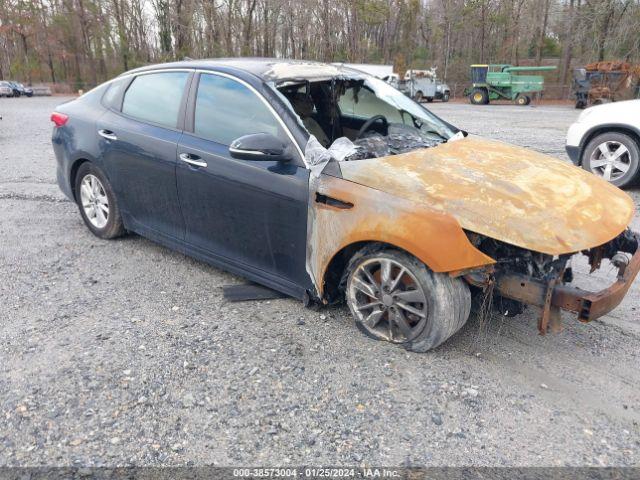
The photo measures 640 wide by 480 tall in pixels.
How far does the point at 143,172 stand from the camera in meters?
4.21

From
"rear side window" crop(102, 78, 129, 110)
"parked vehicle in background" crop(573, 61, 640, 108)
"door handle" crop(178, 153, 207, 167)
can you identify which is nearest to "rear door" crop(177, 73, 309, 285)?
"door handle" crop(178, 153, 207, 167)

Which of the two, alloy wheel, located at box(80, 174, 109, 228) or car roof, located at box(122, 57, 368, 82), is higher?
car roof, located at box(122, 57, 368, 82)

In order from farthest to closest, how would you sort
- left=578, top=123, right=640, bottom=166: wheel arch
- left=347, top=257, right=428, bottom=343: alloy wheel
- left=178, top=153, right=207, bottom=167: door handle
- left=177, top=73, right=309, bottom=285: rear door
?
left=578, top=123, right=640, bottom=166: wheel arch < left=178, top=153, right=207, bottom=167: door handle < left=177, top=73, right=309, bottom=285: rear door < left=347, top=257, right=428, bottom=343: alloy wheel

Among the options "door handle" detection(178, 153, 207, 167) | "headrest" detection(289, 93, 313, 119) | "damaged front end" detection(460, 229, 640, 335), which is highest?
"headrest" detection(289, 93, 313, 119)

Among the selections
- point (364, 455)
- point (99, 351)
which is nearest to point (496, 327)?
point (364, 455)

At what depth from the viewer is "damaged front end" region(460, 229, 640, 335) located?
279 cm

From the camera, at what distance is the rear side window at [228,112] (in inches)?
140

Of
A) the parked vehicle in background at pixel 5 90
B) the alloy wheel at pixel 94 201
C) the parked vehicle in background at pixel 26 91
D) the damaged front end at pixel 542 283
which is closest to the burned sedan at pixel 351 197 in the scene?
the damaged front end at pixel 542 283

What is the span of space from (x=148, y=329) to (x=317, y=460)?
63.8 inches

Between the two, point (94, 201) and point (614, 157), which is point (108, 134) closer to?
point (94, 201)

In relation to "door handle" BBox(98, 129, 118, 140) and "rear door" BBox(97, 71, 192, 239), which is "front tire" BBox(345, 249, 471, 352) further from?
"door handle" BBox(98, 129, 118, 140)

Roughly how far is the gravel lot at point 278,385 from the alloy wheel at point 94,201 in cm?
89

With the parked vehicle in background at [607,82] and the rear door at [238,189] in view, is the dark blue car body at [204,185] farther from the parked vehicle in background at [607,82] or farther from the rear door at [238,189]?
the parked vehicle in background at [607,82]

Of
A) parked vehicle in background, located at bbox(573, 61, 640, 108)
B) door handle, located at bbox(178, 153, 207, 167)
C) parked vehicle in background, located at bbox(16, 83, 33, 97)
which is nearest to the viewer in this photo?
door handle, located at bbox(178, 153, 207, 167)
